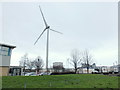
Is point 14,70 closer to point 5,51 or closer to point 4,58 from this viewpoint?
point 4,58

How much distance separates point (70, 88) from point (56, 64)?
68.7 meters

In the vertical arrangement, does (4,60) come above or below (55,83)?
above

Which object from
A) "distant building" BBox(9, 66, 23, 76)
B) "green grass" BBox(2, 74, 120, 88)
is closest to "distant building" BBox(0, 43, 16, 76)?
"distant building" BBox(9, 66, 23, 76)

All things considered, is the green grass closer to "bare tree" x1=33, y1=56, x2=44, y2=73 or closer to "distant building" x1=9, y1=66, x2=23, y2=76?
"distant building" x1=9, y1=66, x2=23, y2=76

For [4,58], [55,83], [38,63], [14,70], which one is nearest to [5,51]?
[4,58]

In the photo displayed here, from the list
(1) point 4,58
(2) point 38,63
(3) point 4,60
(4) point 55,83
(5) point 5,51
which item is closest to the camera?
(4) point 55,83

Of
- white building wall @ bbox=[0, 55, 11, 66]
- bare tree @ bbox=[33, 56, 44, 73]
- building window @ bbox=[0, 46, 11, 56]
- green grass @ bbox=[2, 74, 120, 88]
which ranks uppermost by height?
building window @ bbox=[0, 46, 11, 56]

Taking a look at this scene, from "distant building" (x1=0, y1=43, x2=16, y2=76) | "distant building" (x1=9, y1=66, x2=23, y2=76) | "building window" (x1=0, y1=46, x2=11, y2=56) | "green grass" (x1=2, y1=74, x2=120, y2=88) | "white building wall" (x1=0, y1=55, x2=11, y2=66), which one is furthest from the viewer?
"distant building" (x1=9, y1=66, x2=23, y2=76)

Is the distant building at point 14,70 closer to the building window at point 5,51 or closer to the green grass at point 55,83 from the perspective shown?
the building window at point 5,51

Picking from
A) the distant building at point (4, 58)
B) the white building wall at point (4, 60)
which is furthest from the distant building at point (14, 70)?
the white building wall at point (4, 60)

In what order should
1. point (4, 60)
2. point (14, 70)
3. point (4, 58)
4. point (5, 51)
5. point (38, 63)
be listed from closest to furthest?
point (4, 60) < point (4, 58) < point (5, 51) < point (14, 70) < point (38, 63)

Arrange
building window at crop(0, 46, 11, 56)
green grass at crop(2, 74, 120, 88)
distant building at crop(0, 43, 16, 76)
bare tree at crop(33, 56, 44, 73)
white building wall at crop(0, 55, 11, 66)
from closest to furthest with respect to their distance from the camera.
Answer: green grass at crop(2, 74, 120, 88) → white building wall at crop(0, 55, 11, 66) → distant building at crop(0, 43, 16, 76) → building window at crop(0, 46, 11, 56) → bare tree at crop(33, 56, 44, 73)

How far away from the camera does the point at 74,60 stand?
60156 mm

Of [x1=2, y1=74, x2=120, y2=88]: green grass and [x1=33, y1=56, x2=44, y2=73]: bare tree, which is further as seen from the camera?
[x1=33, y1=56, x2=44, y2=73]: bare tree
